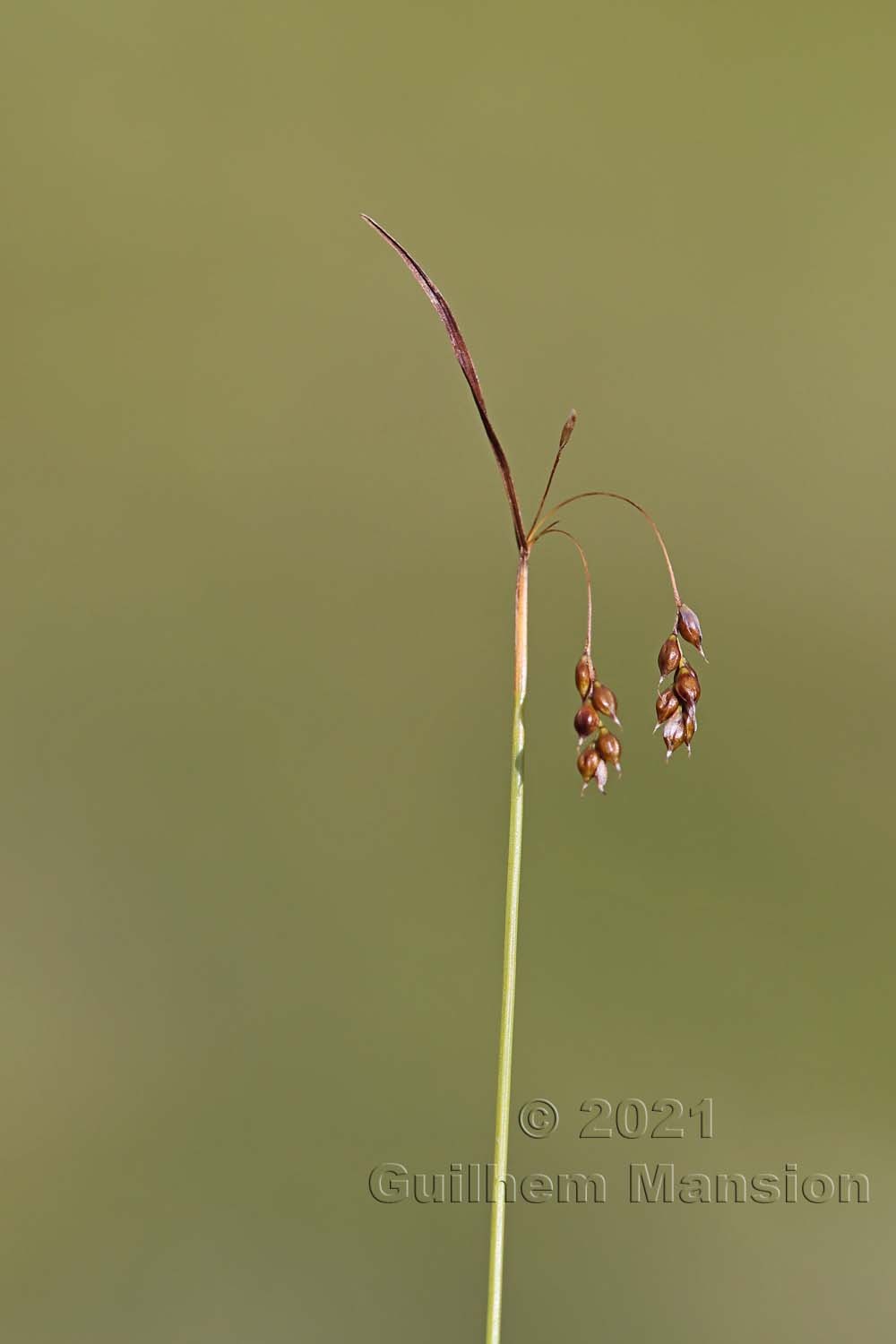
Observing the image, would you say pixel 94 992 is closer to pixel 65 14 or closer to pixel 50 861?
pixel 50 861

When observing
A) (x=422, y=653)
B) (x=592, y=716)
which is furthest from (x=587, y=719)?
(x=422, y=653)

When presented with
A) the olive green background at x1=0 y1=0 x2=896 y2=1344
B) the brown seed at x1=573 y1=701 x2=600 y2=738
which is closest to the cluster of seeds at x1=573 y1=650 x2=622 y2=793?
the brown seed at x1=573 y1=701 x2=600 y2=738

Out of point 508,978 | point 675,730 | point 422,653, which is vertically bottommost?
point 508,978

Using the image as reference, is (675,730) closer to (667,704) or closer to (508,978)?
(667,704)

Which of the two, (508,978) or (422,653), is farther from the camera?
(422,653)

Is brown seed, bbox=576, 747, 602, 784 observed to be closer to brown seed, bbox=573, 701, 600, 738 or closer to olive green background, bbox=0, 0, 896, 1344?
brown seed, bbox=573, 701, 600, 738

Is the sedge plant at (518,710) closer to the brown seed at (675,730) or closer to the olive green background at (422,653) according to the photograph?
the brown seed at (675,730)
